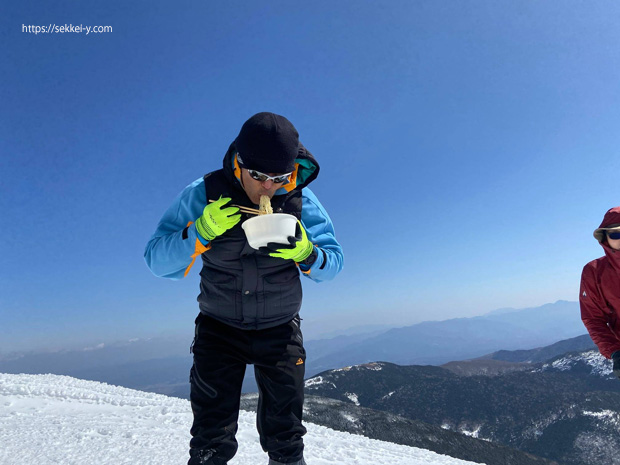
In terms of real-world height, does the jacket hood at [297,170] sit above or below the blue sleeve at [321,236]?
above

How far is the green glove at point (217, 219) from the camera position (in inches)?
115

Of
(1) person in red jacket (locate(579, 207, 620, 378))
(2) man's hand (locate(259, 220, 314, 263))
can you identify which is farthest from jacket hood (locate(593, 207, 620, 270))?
(2) man's hand (locate(259, 220, 314, 263))

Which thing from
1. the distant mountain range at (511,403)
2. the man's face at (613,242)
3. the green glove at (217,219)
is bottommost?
the distant mountain range at (511,403)

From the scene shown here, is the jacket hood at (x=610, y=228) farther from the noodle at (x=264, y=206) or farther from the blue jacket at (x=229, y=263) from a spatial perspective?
the noodle at (x=264, y=206)

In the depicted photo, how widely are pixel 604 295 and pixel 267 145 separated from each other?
4.98m

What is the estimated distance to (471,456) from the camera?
1673 cm

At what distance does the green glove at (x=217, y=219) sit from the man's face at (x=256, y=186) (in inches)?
12.0

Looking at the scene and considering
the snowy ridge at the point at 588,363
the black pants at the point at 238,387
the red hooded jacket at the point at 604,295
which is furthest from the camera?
the snowy ridge at the point at 588,363

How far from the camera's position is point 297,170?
3.50 meters

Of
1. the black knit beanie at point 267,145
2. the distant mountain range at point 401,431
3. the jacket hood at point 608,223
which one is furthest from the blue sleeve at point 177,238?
the distant mountain range at point 401,431

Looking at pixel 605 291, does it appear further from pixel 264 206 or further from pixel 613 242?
pixel 264 206

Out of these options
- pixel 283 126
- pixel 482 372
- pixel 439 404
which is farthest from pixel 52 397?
pixel 482 372

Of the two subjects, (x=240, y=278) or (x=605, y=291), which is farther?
(x=605, y=291)

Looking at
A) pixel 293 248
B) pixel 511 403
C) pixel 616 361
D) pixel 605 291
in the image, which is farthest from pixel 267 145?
pixel 511 403
